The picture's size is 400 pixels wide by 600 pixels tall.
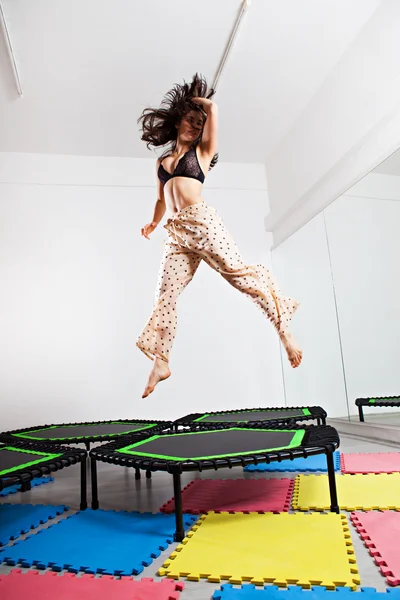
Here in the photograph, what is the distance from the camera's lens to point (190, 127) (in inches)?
94.6

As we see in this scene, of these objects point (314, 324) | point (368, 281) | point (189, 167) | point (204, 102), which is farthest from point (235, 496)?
point (314, 324)

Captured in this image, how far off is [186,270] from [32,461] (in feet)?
3.74

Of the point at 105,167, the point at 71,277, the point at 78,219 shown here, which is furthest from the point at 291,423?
the point at 105,167

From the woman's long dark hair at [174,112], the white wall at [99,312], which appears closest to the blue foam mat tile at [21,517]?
the woman's long dark hair at [174,112]

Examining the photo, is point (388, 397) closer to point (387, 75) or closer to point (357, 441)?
point (357, 441)

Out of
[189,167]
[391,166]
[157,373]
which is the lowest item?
[157,373]

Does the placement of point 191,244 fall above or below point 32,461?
above

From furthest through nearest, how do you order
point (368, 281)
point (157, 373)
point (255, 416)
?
point (368, 281), point (255, 416), point (157, 373)

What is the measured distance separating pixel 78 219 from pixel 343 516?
153 inches

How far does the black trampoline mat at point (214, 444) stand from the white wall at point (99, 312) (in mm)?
Result: 2323

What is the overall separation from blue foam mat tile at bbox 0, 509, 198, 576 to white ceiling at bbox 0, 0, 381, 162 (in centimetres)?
307

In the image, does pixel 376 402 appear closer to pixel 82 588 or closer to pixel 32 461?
pixel 32 461

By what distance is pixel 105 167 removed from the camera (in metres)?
4.73

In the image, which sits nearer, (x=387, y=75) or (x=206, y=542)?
(x=206, y=542)
